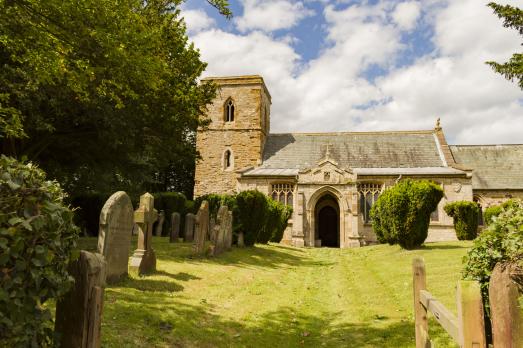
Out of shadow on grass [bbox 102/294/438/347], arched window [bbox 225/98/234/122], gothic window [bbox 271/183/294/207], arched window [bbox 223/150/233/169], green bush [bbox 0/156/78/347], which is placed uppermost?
arched window [bbox 225/98/234/122]

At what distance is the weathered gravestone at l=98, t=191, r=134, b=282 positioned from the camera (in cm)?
746

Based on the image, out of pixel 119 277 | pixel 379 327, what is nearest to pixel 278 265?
pixel 119 277

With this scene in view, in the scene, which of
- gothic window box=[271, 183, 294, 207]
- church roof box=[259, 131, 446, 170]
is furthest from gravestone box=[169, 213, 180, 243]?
church roof box=[259, 131, 446, 170]

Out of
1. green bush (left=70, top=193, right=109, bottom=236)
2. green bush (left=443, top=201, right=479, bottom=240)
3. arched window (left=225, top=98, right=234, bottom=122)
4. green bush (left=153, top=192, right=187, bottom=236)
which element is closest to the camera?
green bush (left=70, top=193, right=109, bottom=236)

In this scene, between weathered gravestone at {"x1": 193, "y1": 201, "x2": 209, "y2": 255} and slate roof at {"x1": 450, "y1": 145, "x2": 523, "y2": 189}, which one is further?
slate roof at {"x1": 450, "y1": 145, "x2": 523, "y2": 189}

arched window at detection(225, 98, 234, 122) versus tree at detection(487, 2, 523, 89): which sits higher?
arched window at detection(225, 98, 234, 122)

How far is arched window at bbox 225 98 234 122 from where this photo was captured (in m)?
31.7

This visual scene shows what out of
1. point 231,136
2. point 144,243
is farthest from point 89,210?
point 231,136

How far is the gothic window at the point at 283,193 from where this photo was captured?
89.2 feet

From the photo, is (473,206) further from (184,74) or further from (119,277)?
(119,277)

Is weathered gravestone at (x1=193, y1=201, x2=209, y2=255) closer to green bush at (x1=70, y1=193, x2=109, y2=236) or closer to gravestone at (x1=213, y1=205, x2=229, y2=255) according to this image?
gravestone at (x1=213, y1=205, x2=229, y2=255)

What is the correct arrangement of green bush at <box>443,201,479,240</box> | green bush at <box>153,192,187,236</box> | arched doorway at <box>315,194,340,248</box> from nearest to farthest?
1. green bush at <box>443,201,479,240</box>
2. green bush at <box>153,192,187,236</box>
3. arched doorway at <box>315,194,340,248</box>

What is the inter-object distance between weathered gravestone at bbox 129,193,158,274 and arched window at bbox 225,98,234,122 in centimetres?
2276

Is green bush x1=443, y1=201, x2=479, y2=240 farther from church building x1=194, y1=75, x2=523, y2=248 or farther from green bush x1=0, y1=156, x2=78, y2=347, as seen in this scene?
green bush x1=0, y1=156, x2=78, y2=347
